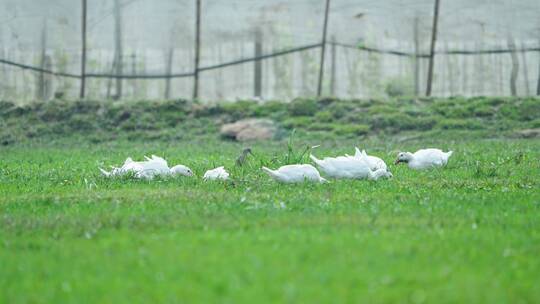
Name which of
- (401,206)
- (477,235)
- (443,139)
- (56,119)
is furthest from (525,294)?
(56,119)

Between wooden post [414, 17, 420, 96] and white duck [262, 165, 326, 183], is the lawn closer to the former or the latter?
white duck [262, 165, 326, 183]

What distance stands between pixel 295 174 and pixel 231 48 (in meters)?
14.2

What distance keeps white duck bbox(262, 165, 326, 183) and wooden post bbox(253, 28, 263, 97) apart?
1392cm

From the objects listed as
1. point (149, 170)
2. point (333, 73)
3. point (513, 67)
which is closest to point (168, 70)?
point (333, 73)

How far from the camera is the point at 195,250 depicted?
642cm

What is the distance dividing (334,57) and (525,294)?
19202 millimetres

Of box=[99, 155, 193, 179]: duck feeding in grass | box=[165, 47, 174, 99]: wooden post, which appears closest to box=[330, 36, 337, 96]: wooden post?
box=[165, 47, 174, 99]: wooden post

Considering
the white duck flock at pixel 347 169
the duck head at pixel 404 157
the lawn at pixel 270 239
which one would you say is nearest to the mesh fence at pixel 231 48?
the duck head at pixel 404 157

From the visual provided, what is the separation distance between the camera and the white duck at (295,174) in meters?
10.4

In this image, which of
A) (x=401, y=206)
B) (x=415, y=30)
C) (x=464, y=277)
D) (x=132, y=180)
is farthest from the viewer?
(x=415, y=30)

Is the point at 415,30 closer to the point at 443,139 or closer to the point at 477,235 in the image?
the point at 443,139

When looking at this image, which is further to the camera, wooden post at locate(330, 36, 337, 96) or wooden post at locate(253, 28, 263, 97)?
wooden post at locate(253, 28, 263, 97)

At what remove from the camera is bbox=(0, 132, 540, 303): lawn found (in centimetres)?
538

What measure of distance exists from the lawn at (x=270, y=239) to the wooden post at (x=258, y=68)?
1223 centimetres
